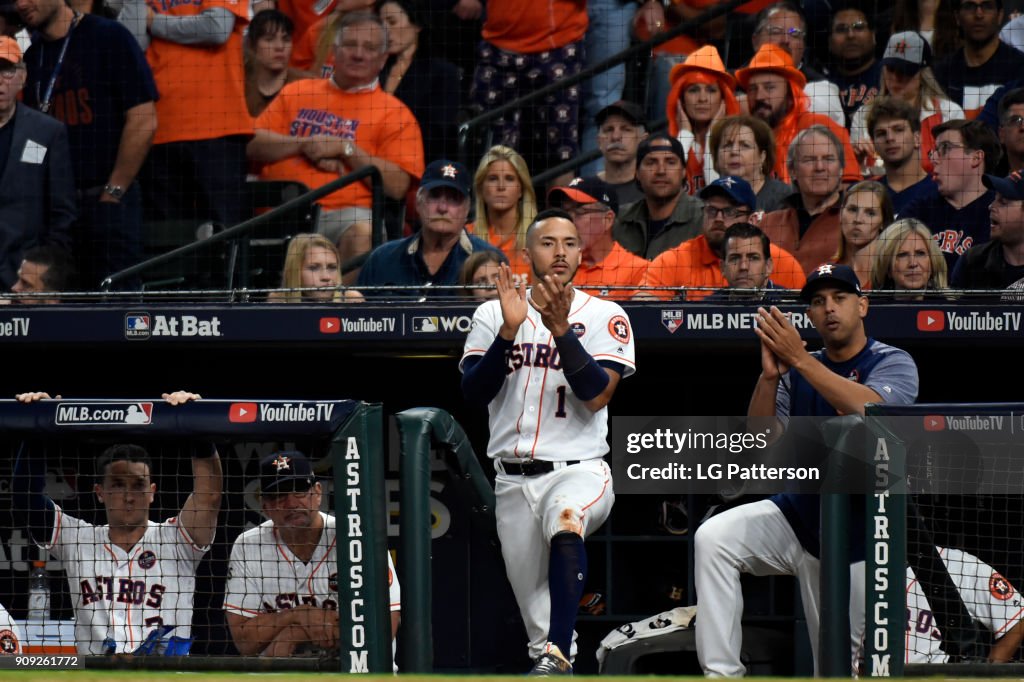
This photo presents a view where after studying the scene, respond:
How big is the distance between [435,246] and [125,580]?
253cm

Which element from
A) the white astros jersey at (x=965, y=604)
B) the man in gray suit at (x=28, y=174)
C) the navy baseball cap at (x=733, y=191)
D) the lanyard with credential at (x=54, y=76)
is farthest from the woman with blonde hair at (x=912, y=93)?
the lanyard with credential at (x=54, y=76)

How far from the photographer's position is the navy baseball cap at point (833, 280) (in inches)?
188

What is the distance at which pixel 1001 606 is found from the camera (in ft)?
14.1

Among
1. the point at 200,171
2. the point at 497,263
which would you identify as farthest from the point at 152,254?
the point at 497,263

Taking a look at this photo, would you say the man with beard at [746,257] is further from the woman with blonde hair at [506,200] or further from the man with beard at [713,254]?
the woman with blonde hair at [506,200]

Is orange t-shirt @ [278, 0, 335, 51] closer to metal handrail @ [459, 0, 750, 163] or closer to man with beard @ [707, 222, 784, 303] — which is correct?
metal handrail @ [459, 0, 750, 163]

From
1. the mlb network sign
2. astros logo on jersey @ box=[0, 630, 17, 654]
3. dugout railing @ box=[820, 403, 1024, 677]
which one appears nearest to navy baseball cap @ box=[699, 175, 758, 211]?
dugout railing @ box=[820, 403, 1024, 677]

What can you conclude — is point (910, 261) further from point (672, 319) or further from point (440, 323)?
point (440, 323)

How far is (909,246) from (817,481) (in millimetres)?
1819

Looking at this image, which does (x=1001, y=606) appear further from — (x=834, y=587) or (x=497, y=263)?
(x=497, y=263)

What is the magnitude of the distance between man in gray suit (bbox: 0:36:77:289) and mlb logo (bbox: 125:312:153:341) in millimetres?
1216

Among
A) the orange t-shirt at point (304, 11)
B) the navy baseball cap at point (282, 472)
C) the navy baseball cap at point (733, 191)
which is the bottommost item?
the navy baseball cap at point (282, 472)

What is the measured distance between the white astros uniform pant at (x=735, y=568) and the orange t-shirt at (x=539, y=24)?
12.3 feet

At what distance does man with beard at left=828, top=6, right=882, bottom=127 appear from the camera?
286 inches
